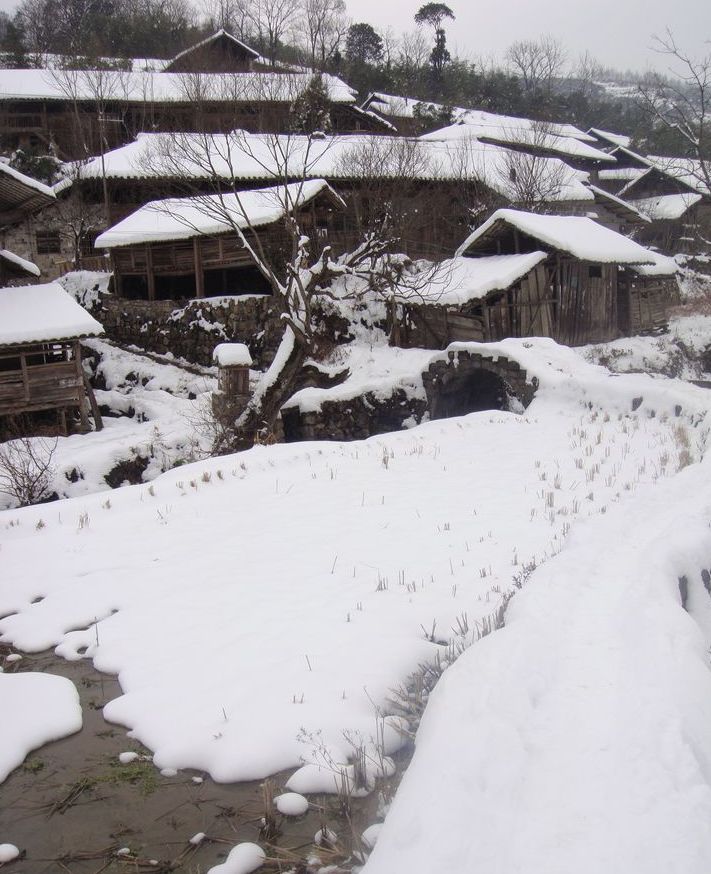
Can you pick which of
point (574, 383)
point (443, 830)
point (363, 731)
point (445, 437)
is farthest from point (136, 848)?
point (574, 383)

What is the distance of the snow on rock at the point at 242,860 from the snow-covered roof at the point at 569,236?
67.5 feet

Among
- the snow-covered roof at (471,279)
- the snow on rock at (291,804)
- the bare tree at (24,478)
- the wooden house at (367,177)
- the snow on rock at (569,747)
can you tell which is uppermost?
the wooden house at (367,177)

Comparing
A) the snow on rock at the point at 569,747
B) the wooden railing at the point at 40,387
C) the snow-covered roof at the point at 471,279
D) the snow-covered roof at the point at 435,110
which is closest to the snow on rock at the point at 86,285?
the wooden railing at the point at 40,387

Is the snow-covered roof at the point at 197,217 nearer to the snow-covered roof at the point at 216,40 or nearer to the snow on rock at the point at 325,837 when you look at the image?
the snow-covered roof at the point at 216,40

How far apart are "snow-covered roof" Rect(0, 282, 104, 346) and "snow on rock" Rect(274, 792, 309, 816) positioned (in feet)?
55.7

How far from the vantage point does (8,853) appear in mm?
3066

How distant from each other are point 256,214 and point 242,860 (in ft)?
69.7

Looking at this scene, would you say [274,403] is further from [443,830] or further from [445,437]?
[443,830]

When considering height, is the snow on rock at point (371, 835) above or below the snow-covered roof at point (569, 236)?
below

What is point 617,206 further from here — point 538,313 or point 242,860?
point 242,860

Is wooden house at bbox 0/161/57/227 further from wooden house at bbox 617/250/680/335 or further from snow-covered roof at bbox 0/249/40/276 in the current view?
wooden house at bbox 617/250/680/335

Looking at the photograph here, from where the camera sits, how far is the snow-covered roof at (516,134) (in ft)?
110

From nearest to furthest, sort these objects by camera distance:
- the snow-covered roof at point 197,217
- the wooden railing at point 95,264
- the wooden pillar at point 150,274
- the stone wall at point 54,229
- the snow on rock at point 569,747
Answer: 1. the snow on rock at point 569,747
2. the snow-covered roof at point 197,217
3. the wooden pillar at point 150,274
4. the wooden railing at point 95,264
5. the stone wall at point 54,229

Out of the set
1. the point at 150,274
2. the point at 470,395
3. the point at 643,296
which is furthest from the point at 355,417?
the point at 643,296
